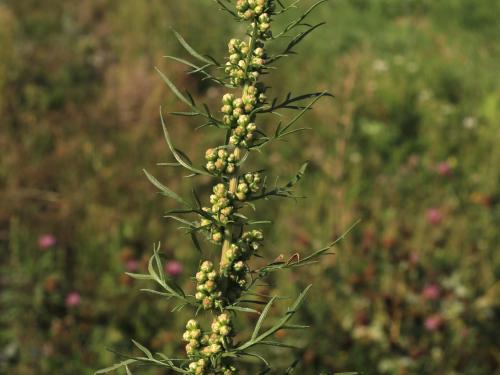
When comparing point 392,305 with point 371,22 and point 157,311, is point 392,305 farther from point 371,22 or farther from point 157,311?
point 371,22

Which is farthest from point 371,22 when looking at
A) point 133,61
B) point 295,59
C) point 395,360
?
point 395,360

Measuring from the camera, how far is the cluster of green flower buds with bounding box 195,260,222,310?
1265 mm

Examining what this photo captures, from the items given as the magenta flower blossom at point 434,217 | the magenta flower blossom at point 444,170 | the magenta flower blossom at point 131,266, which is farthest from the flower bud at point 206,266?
the magenta flower blossom at point 444,170

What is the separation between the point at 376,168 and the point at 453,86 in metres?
2.55

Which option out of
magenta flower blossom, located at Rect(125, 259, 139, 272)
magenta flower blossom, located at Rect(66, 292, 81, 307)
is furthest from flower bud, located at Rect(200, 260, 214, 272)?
magenta flower blossom, located at Rect(125, 259, 139, 272)

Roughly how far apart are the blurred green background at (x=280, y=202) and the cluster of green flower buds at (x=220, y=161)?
159 centimetres

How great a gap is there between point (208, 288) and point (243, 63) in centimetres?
45

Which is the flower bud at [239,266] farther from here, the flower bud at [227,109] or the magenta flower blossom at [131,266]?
the magenta flower blossom at [131,266]

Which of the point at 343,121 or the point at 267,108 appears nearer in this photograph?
the point at 267,108

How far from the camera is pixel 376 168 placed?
6.66 m

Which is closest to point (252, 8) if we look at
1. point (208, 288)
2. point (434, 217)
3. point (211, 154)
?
point (211, 154)

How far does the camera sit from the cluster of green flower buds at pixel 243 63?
124 cm

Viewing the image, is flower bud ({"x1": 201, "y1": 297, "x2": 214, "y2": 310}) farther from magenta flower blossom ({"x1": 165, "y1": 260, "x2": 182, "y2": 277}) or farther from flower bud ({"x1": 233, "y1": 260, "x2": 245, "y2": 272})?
magenta flower blossom ({"x1": 165, "y1": 260, "x2": 182, "y2": 277})

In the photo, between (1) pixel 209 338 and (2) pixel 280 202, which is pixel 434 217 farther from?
(1) pixel 209 338
